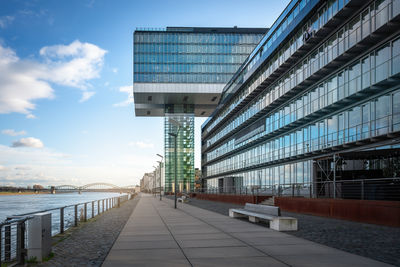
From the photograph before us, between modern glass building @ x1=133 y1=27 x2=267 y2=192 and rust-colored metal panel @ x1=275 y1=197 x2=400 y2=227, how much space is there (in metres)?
63.4

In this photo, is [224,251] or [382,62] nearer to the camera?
[224,251]

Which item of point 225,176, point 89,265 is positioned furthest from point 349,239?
point 225,176

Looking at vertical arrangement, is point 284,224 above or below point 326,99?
below

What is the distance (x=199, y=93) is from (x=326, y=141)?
61147 mm

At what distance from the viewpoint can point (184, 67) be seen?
8825cm

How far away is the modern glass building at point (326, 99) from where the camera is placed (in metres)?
21.4

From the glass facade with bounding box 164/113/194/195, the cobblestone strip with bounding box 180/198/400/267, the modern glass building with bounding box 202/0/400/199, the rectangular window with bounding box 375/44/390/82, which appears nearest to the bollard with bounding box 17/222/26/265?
the cobblestone strip with bounding box 180/198/400/267

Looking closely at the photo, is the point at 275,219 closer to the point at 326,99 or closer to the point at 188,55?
the point at 326,99

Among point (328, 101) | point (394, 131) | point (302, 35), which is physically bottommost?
point (394, 131)

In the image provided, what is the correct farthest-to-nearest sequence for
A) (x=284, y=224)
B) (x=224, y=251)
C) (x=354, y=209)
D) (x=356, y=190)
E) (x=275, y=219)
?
(x=356, y=190)
(x=354, y=209)
(x=275, y=219)
(x=284, y=224)
(x=224, y=251)

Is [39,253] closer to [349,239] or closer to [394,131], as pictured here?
[349,239]

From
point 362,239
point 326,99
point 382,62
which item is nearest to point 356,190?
point 382,62

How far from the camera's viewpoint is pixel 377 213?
51.9 ft

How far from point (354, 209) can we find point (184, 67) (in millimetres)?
73614
